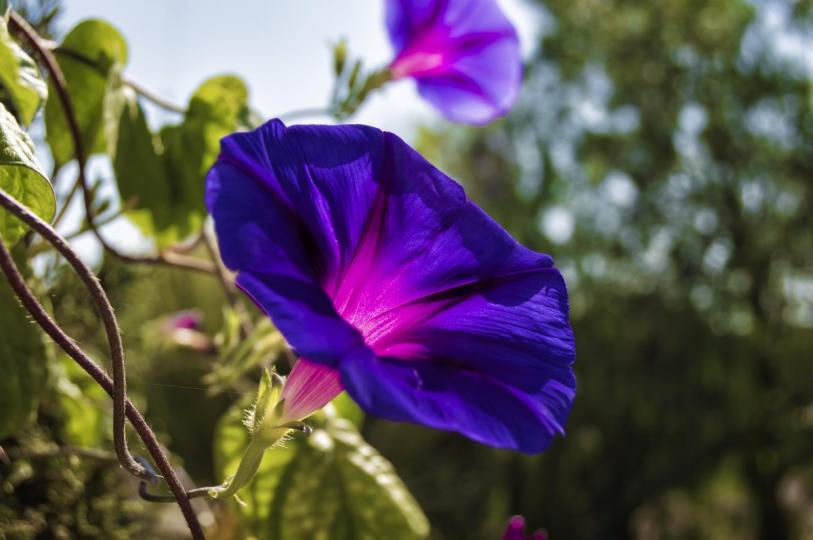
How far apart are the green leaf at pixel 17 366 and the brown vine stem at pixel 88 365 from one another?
0.56ft

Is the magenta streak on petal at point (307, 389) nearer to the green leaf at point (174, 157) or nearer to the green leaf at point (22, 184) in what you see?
the green leaf at point (22, 184)

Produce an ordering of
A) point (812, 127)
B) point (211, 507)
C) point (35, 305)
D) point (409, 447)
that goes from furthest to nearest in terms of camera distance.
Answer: point (812, 127), point (409, 447), point (211, 507), point (35, 305)

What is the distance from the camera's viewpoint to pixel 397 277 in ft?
1.39

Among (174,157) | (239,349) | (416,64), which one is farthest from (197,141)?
(416,64)

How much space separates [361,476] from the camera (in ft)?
2.10

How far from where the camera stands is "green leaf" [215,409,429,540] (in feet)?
1.99

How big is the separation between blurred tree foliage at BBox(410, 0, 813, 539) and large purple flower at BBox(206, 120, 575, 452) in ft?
4.80

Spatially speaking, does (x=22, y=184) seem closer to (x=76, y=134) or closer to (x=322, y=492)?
(x=76, y=134)

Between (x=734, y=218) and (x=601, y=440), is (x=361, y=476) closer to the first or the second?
(x=601, y=440)

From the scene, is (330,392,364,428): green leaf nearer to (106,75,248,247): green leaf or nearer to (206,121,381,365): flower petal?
(106,75,248,247): green leaf

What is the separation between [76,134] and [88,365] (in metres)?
0.28

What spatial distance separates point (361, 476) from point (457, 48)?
1.44ft

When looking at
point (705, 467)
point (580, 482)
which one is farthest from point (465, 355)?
point (705, 467)

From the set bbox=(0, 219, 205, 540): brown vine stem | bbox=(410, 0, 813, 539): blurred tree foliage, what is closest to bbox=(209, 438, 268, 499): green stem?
bbox=(0, 219, 205, 540): brown vine stem
